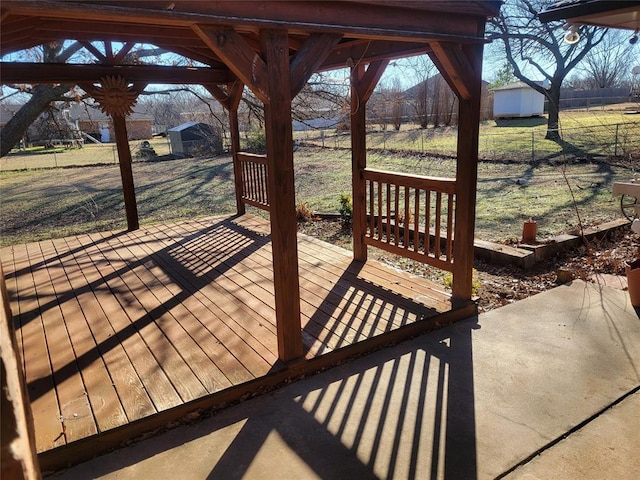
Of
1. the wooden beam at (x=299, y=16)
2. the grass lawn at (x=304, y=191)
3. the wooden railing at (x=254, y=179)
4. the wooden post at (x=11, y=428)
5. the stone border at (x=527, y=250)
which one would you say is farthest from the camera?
the grass lawn at (x=304, y=191)

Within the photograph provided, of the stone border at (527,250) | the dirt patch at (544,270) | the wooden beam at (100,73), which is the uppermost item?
the wooden beam at (100,73)

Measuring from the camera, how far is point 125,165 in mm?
5863

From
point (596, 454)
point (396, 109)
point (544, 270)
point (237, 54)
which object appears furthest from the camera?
point (396, 109)

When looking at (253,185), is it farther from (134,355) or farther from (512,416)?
(512,416)

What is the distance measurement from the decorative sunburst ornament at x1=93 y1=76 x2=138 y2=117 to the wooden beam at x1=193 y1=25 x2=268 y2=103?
3.59m

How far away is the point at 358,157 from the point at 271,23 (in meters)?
2.13

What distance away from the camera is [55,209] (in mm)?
9383

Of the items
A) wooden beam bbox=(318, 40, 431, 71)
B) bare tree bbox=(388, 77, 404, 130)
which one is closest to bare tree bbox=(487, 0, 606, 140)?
bare tree bbox=(388, 77, 404, 130)

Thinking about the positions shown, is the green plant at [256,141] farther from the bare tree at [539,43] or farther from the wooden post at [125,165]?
the wooden post at [125,165]

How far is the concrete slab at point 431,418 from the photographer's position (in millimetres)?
2064

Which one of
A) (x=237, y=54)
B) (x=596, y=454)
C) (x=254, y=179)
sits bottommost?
(x=596, y=454)

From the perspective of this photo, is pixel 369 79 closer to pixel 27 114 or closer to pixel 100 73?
pixel 100 73

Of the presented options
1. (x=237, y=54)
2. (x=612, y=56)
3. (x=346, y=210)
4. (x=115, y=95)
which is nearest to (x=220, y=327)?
(x=237, y=54)

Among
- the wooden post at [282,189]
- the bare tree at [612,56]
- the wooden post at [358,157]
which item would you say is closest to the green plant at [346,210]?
the wooden post at [358,157]
